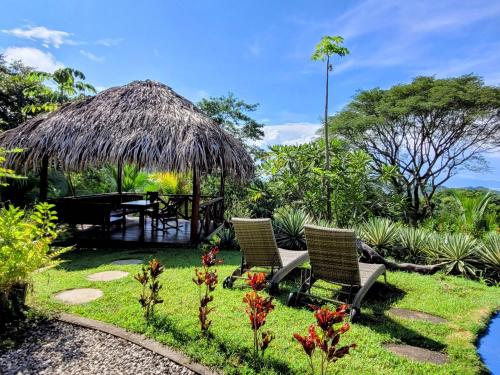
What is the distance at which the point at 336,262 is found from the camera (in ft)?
13.3

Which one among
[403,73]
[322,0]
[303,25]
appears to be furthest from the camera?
[403,73]

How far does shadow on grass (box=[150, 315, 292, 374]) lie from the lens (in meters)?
2.74

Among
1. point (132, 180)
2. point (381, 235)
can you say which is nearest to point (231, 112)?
point (132, 180)

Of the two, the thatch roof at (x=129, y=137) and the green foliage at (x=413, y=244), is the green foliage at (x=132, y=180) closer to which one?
the thatch roof at (x=129, y=137)

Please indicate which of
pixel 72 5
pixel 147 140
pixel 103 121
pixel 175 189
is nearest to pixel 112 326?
pixel 147 140

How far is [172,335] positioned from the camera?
3199 mm

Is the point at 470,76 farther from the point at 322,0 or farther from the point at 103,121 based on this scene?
the point at 103,121

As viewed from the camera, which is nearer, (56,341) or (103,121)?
(56,341)

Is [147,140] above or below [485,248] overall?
above

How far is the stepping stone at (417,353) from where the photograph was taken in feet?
9.87

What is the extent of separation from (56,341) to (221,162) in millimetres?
5027

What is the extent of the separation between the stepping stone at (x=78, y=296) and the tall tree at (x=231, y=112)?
15566mm

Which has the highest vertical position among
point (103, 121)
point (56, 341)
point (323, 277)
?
point (103, 121)

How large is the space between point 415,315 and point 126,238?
20.6 feet
